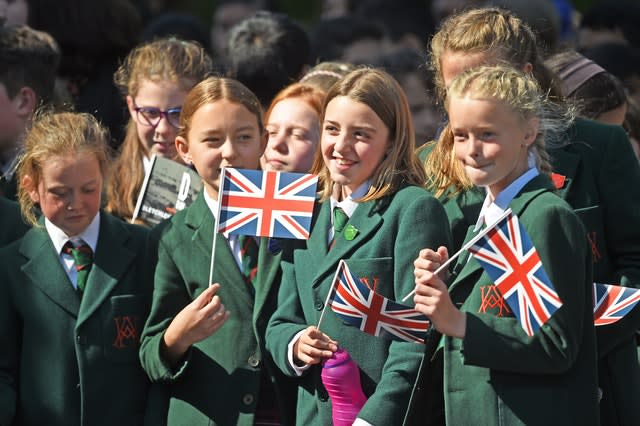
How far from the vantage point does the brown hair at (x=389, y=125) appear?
4.43 metres

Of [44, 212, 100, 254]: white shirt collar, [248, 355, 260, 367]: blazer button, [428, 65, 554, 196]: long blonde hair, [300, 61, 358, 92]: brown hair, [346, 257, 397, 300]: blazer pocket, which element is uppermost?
[300, 61, 358, 92]: brown hair

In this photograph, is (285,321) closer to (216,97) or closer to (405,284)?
(405,284)

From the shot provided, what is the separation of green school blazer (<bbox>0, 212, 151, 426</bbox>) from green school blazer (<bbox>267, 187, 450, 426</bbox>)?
68 centimetres

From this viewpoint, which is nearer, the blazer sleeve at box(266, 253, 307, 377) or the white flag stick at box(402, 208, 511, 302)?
the white flag stick at box(402, 208, 511, 302)

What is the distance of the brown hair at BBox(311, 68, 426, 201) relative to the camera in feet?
14.5

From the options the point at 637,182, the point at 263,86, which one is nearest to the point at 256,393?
the point at 637,182

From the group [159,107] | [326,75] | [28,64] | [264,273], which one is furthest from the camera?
[28,64]

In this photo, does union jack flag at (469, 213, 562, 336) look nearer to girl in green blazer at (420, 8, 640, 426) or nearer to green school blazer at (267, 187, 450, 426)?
green school blazer at (267, 187, 450, 426)

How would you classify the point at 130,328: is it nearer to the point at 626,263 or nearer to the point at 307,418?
the point at 307,418

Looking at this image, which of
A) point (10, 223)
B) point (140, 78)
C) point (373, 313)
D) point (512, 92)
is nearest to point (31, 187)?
point (10, 223)

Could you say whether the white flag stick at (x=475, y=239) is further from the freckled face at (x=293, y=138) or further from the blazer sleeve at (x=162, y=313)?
the freckled face at (x=293, y=138)

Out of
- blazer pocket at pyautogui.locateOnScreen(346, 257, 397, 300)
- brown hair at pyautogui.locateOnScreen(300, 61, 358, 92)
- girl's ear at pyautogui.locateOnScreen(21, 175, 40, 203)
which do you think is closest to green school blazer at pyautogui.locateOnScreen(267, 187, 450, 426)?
blazer pocket at pyautogui.locateOnScreen(346, 257, 397, 300)

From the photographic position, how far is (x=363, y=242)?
4328 mm

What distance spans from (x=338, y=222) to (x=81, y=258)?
112cm
